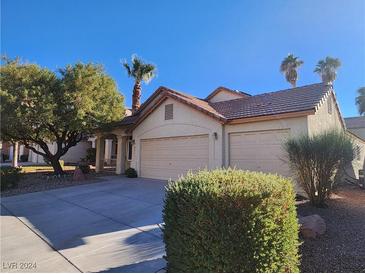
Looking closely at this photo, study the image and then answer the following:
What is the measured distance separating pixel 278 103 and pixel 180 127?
5.56 meters

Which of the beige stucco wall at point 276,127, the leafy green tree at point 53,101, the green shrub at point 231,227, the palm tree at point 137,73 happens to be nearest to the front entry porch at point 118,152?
the leafy green tree at point 53,101

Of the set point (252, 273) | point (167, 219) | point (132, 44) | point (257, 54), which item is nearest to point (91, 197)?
point (167, 219)

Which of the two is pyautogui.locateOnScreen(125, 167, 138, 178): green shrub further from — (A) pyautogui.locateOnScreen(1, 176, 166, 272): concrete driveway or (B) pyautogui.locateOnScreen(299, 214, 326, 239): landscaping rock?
(B) pyautogui.locateOnScreen(299, 214, 326, 239): landscaping rock

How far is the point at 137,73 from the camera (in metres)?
25.3

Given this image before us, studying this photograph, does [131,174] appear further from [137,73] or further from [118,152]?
[137,73]

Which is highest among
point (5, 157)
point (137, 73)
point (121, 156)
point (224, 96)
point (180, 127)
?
point (137, 73)

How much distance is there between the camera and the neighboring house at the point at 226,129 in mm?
11367

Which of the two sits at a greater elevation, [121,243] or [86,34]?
[86,34]

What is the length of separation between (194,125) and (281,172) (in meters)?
5.33

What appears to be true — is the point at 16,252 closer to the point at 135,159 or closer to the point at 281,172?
the point at 281,172

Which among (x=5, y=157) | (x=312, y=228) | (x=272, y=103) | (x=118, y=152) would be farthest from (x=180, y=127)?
(x=5, y=157)

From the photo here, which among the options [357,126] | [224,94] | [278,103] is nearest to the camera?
[278,103]

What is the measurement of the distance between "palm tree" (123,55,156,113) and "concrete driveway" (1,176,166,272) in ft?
50.5

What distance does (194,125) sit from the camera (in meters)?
14.5
